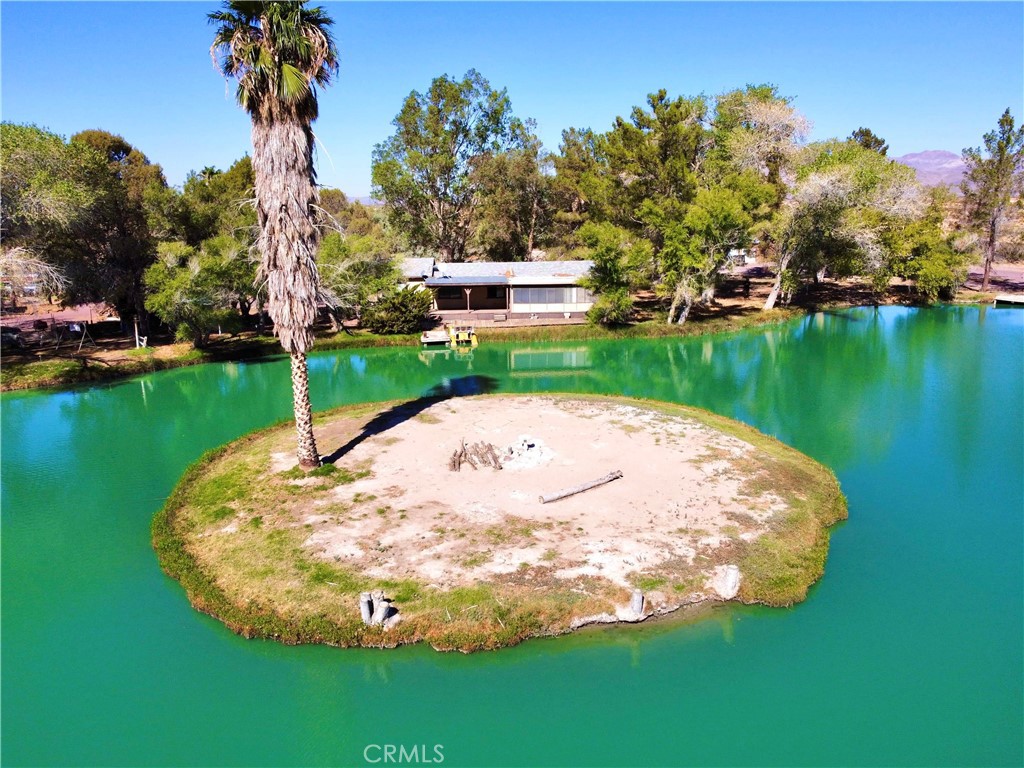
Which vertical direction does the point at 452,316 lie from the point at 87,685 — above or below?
above

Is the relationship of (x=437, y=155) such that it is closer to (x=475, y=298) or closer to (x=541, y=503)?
(x=475, y=298)

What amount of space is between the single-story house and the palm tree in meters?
26.1

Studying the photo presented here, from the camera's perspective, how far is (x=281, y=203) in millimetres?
15867

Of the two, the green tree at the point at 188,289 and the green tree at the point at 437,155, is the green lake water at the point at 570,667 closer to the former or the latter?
the green tree at the point at 188,289

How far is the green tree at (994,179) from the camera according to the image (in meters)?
50.0

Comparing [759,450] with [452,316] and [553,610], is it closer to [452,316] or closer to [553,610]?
[553,610]

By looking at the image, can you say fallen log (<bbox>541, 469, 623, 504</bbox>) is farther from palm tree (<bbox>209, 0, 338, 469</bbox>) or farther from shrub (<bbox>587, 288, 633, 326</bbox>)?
shrub (<bbox>587, 288, 633, 326</bbox>)

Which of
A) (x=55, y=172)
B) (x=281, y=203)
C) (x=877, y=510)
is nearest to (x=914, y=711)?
(x=877, y=510)

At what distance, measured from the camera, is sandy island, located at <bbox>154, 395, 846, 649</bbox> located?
11938 millimetres

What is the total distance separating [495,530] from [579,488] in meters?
2.89

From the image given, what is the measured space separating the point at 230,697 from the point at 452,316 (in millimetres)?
34575

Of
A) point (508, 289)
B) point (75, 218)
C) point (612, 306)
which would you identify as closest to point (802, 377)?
point (612, 306)

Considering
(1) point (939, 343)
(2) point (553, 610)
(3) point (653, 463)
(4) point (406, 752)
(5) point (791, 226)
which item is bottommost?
(4) point (406, 752)

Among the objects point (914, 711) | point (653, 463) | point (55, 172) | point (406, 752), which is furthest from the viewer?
point (55, 172)
